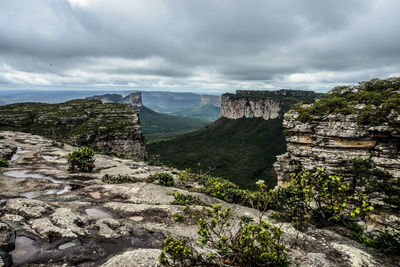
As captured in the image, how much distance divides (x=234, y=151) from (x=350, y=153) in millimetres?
122218

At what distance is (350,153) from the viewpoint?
24.5 metres

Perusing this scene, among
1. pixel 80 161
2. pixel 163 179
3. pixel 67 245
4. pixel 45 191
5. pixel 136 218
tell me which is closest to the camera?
pixel 67 245

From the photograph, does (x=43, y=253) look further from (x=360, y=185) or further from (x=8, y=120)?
(x=8, y=120)

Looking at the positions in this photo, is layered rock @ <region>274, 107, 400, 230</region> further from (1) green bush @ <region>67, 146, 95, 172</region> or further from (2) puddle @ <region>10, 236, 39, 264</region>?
(1) green bush @ <region>67, 146, 95, 172</region>

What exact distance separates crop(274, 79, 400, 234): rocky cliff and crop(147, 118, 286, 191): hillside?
64.0 metres

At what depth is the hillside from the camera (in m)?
108

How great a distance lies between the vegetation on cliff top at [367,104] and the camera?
22.0 m

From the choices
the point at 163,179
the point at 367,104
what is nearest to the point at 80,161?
the point at 163,179

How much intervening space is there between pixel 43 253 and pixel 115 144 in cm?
6253

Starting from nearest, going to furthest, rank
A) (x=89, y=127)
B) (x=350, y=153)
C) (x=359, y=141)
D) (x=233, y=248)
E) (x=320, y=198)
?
(x=233, y=248)
(x=320, y=198)
(x=359, y=141)
(x=350, y=153)
(x=89, y=127)

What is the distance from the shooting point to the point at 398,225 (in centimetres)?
1770

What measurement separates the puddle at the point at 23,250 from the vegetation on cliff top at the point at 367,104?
31974 mm

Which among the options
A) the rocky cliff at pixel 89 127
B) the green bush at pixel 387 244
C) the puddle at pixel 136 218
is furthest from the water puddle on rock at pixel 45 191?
the rocky cliff at pixel 89 127

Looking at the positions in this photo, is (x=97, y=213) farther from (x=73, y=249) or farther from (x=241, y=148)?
(x=241, y=148)
